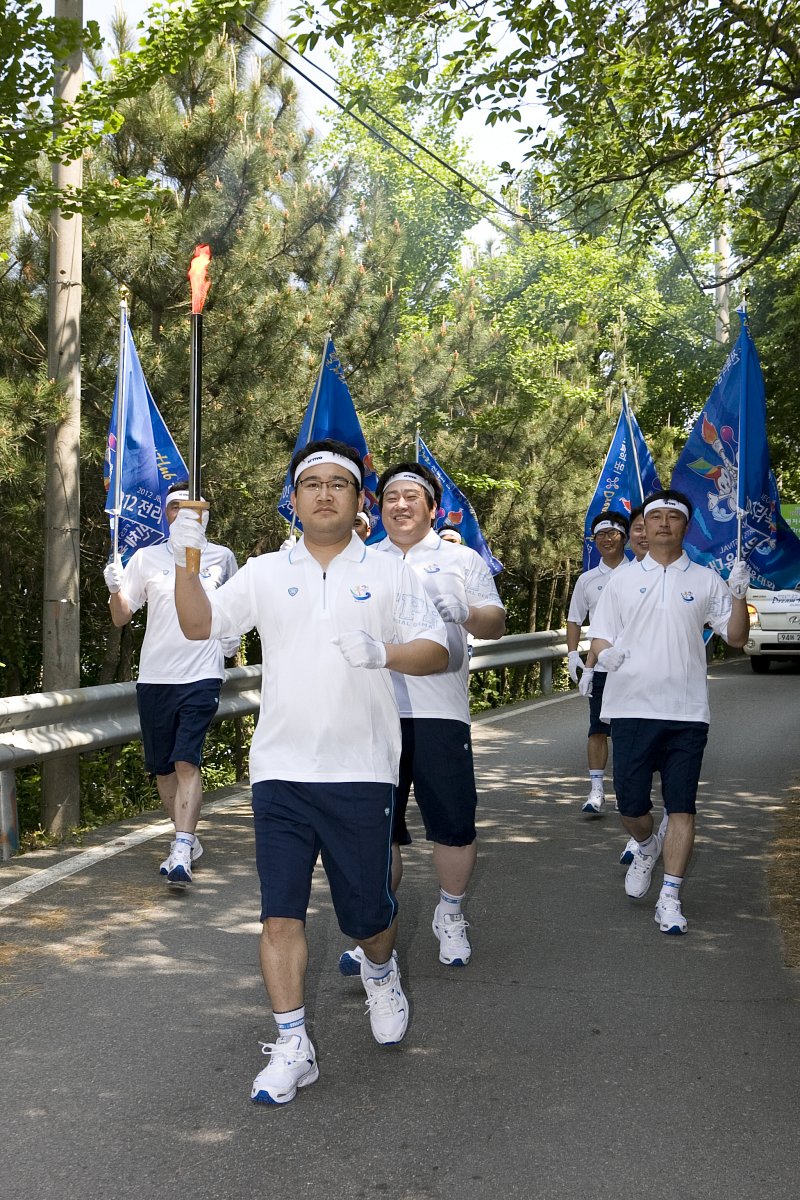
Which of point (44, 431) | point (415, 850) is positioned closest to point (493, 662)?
point (44, 431)

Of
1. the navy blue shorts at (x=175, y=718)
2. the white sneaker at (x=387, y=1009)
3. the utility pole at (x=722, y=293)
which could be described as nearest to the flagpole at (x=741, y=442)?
the navy blue shorts at (x=175, y=718)

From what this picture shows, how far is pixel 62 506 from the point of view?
907 centimetres

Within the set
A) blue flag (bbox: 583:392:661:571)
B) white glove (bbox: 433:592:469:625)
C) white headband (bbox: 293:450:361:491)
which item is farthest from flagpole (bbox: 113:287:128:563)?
blue flag (bbox: 583:392:661:571)

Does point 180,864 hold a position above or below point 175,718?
below

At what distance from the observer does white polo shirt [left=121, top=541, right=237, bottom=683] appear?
6.98m

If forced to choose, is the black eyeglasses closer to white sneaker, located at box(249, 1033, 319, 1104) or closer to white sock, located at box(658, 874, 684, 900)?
white sneaker, located at box(249, 1033, 319, 1104)

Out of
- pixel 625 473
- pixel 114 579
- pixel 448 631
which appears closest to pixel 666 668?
pixel 448 631

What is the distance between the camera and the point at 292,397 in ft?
40.6

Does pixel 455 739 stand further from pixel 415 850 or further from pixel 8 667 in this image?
pixel 8 667

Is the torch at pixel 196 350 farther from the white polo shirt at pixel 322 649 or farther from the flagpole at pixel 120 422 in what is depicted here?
the flagpole at pixel 120 422

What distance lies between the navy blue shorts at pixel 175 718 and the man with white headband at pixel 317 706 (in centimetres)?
272

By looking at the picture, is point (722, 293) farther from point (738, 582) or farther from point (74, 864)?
point (74, 864)

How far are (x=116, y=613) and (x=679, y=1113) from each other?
157 inches

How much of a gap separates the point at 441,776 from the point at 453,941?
0.67 m
